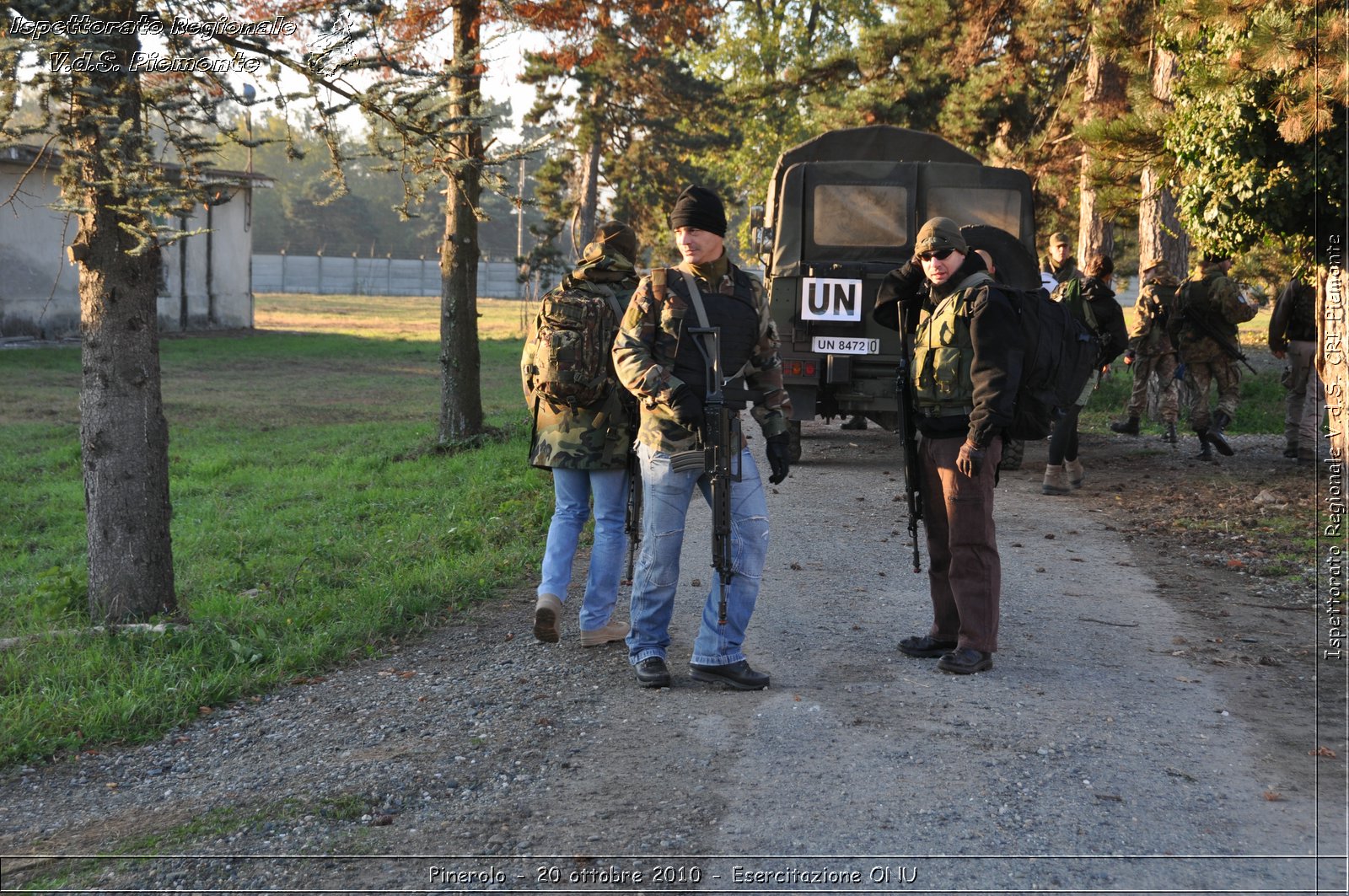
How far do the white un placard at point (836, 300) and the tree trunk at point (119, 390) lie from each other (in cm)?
596

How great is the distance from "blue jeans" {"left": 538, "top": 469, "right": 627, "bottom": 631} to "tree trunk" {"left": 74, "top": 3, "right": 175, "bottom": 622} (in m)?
2.14

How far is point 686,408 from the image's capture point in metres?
4.82

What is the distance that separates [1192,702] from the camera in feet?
16.0

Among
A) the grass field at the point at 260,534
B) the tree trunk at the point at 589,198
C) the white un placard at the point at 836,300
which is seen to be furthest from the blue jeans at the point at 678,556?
the tree trunk at the point at 589,198

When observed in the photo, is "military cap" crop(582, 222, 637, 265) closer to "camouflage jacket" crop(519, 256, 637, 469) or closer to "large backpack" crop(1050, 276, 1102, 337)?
"camouflage jacket" crop(519, 256, 637, 469)

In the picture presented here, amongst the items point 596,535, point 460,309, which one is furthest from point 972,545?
point 460,309

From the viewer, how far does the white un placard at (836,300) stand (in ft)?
34.6

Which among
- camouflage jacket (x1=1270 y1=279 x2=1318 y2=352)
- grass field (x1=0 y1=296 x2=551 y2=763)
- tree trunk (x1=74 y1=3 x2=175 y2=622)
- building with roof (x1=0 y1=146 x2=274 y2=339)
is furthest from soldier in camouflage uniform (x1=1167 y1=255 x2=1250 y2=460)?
building with roof (x1=0 y1=146 x2=274 y2=339)

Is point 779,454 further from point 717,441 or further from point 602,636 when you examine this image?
point 602,636

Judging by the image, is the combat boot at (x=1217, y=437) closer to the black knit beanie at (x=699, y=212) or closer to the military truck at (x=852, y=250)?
the military truck at (x=852, y=250)

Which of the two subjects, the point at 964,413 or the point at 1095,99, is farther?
the point at 1095,99

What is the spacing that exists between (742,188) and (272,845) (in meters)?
41.8

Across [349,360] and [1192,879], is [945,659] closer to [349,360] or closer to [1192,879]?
[1192,879]

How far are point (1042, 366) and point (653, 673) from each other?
7.10ft
